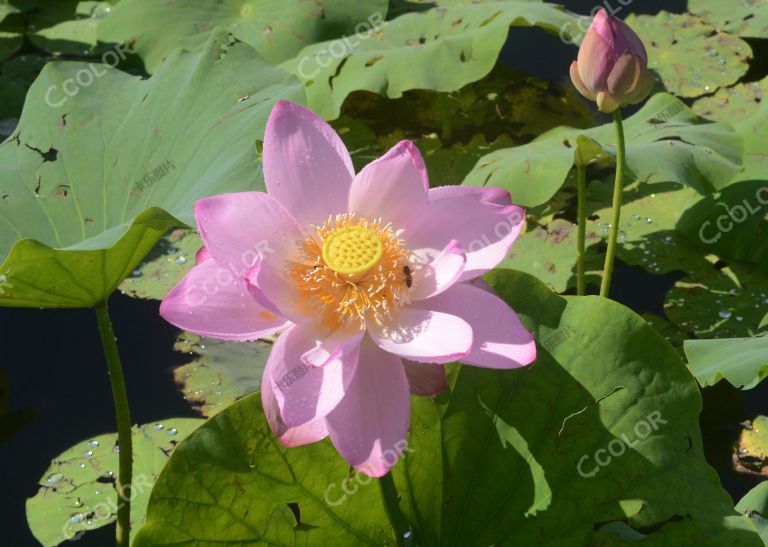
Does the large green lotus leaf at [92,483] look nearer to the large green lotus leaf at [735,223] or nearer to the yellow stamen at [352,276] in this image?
the yellow stamen at [352,276]

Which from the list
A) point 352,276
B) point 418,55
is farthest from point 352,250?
point 418,55

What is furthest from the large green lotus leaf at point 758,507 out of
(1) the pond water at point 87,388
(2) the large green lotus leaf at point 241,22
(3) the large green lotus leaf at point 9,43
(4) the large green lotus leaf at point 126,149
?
(3) the large green lotus leaf at point 9,43

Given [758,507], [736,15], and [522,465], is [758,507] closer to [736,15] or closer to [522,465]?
[522,465]

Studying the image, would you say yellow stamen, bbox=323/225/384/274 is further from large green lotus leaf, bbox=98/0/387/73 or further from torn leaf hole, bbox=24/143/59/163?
large green lotus leaf, bbox=98/0/387/73

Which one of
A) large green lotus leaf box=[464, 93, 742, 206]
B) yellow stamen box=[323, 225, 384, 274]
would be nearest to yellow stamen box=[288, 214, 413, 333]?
yellow stamen box=[323, 225, 384, 274]

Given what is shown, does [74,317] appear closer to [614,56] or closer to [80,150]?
[80,150]
